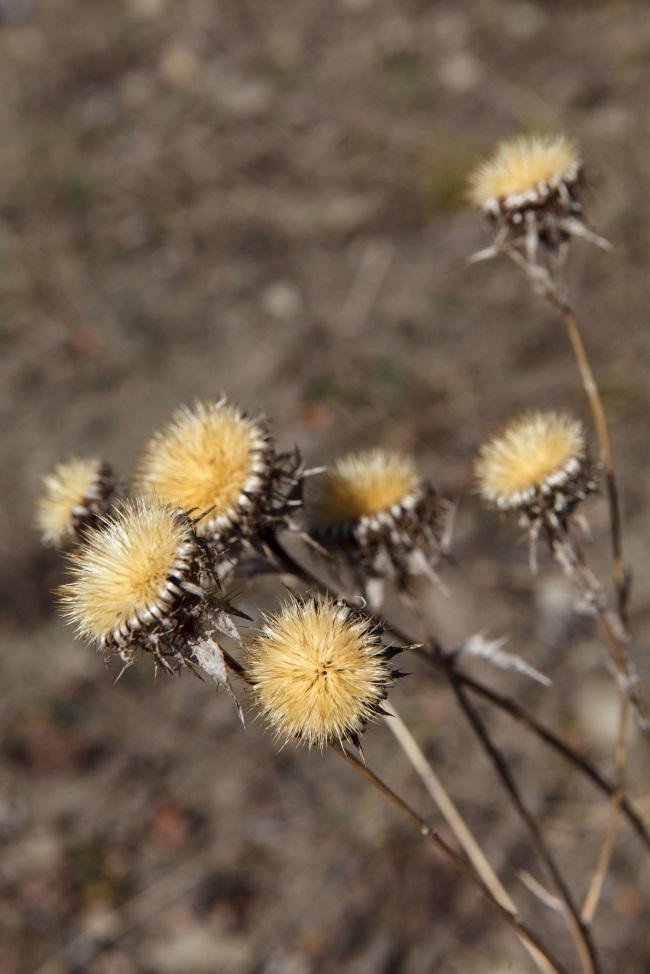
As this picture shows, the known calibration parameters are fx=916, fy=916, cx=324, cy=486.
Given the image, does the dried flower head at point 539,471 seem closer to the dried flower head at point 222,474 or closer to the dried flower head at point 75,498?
the dried flower head at point 222,474

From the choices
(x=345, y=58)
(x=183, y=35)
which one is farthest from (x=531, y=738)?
(x=183, y=35)

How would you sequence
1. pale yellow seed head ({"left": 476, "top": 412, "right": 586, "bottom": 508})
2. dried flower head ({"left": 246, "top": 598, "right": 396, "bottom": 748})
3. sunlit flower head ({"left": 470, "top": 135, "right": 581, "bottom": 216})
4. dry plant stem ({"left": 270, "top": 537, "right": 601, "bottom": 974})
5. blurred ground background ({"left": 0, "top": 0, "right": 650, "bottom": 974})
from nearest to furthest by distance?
dried flower head ({"left": 246, "top": 598, "right": 396, "bottom": 748}), dry plant stem ({"left": 270, "top": 537, "right": 601, "bottom": 974}), pale yellow seed head ({"left": 476, "top": 412, "right": 586, "bottom": 508}), sunlit flower head ({"left": 470, "top": 135, "right": 581, "bottom": 216}), blurred ground background ({"left": 0, "top": 0, "right": 650, "bottom": 974})

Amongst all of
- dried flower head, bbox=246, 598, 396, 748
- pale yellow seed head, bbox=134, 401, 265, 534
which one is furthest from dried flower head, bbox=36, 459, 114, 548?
dried flower head, bbox=246, 598, 396, 748

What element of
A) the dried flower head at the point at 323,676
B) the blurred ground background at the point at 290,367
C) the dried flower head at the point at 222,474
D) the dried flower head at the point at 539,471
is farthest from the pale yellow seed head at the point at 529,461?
the blurred ground background at the point at 290,367

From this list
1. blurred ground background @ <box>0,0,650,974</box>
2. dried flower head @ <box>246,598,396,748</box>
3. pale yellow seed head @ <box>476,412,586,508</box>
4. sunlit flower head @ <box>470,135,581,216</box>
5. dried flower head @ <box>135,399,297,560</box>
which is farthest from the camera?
blurred ground background @ <box>0,0,650,974</box>

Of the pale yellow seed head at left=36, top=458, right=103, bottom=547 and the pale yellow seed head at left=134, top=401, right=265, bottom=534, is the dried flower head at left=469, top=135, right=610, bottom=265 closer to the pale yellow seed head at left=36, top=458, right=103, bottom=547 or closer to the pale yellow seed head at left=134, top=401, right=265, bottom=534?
the pale yellow seed head at left=134, top=401, right=265, bottom=534

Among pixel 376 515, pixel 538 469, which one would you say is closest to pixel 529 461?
pixel 538 469
